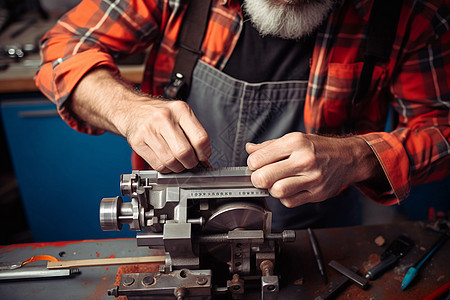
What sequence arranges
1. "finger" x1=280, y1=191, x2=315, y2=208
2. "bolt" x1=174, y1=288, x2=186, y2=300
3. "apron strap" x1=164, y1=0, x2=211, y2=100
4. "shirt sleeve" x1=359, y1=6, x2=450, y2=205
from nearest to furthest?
"bolt" x1=174, y1=288, x2=186, y2=300, "finger" x1=280, y1=191, x2=315, y2=208, "shirt sleeve" x1=359, y1=6, x2=450, y2=205, "apron strap" x1=164, y1=0, x2=211, y2=100

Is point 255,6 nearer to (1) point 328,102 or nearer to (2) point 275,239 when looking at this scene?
(1) point 328,102

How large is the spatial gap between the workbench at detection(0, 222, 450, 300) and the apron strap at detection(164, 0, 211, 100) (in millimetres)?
521

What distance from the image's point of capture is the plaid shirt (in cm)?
121

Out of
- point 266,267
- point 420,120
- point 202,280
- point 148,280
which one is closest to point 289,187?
point 266,267

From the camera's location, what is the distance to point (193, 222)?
3.05 feet

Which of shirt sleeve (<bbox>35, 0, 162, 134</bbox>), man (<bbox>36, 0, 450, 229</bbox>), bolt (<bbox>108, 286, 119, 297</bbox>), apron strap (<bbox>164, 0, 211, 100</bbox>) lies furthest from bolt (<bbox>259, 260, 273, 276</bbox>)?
shirt sleeve (<bbox>35, 0, 162, 134</bbox>)

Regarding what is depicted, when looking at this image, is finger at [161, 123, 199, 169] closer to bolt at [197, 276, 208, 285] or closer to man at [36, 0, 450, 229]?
man at [36, 0, 450, 229]

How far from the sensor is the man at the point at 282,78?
3.85 feet

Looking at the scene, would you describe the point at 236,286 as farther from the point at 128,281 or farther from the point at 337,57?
the point at 337,57

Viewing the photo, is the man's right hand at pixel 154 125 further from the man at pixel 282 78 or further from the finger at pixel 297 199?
the finger at pixel 297 199

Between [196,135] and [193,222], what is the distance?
0.68 ft

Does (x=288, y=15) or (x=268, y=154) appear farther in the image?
(x=288, y=15)

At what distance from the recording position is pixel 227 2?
1.26 m

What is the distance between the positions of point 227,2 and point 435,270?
1.01 m
